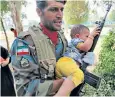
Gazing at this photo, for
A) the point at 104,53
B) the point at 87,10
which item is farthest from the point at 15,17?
the point at 104,53

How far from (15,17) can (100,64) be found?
1.54m

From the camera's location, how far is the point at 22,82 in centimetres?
116

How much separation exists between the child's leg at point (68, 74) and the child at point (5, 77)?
0.28m

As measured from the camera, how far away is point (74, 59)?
1.32m

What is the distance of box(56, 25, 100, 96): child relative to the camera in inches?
46.3

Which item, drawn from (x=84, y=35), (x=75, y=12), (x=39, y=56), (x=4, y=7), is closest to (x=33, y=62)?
(x=39, y=56)

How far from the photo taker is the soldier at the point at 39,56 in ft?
3.71

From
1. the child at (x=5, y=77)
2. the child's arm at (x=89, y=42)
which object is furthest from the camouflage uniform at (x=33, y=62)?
the child's arm at (x=89, y=42)

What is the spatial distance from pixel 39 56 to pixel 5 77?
28 cm

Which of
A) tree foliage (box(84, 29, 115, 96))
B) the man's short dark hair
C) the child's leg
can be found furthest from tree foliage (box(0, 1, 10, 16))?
tree foliage (box(84, 29, 115, 96))

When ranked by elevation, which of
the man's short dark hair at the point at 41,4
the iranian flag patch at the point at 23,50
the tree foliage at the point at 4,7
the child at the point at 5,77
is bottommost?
the child at the point at 5,77

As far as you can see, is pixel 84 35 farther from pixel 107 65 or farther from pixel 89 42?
pixel 107 65

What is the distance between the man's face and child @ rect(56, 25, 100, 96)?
6.4 inches

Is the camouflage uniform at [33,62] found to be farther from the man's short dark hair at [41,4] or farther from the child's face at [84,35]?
the child's face at [84,35]
